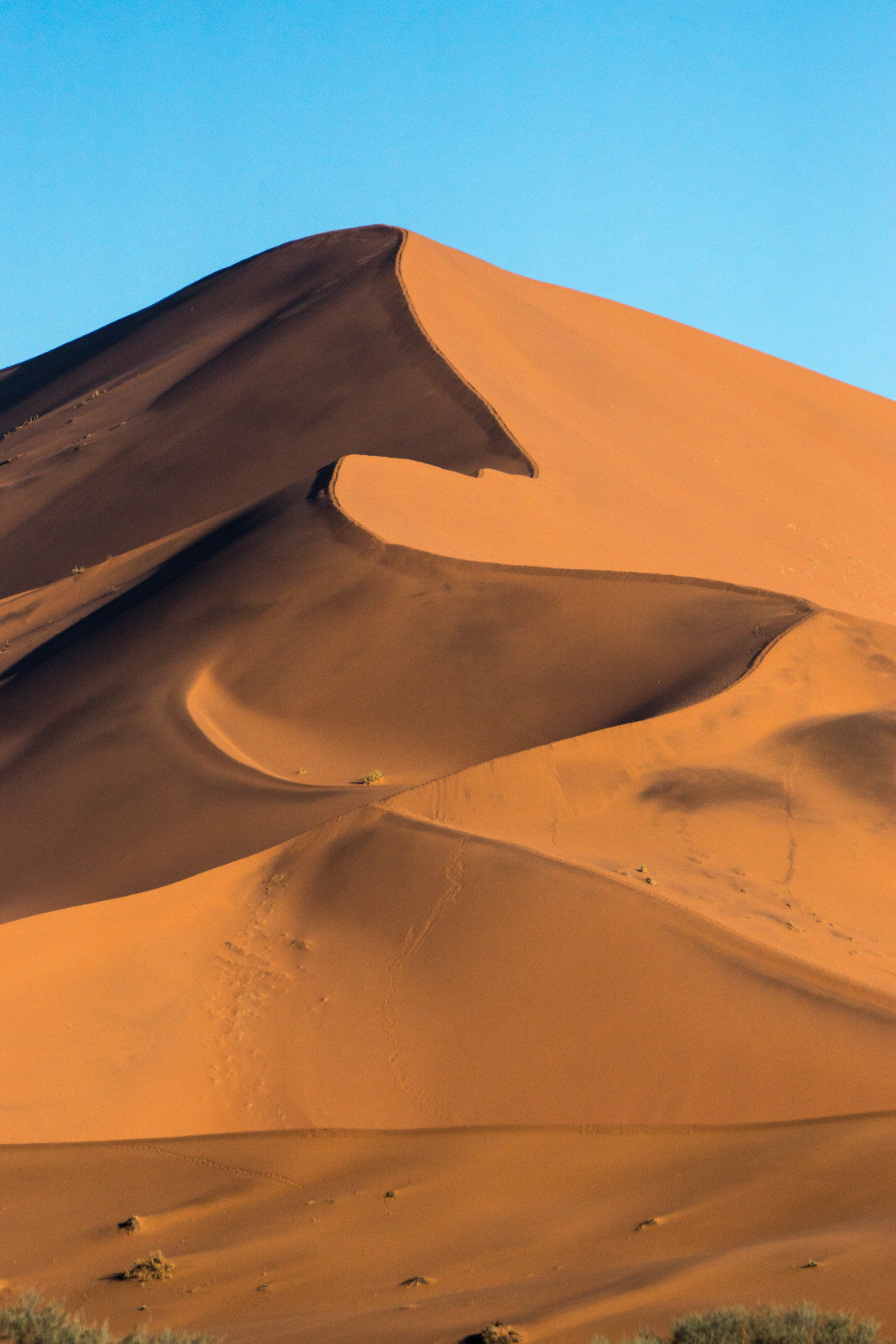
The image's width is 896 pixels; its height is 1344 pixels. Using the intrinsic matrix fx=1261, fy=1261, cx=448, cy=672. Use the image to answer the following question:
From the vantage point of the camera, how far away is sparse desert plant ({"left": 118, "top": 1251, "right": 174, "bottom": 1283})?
18.7 feet

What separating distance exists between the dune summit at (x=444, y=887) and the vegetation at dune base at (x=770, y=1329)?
0.32 m

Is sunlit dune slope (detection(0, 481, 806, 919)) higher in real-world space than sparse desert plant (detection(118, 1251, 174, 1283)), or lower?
higher

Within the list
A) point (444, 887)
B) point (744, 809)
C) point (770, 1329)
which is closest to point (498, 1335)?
point (770, 1329)

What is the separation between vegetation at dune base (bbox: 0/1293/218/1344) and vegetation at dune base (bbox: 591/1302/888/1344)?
5.24 feet

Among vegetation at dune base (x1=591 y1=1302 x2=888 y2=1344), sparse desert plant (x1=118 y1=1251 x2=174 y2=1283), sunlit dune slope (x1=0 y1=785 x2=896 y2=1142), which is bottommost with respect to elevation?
vegetation at dune base (x1=591 y1=1302 x2=888 y2=1344)

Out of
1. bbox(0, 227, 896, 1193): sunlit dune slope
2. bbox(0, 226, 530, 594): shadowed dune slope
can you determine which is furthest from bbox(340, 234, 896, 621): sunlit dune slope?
bbox(0, 226, 530, 594): shadowed dune slope

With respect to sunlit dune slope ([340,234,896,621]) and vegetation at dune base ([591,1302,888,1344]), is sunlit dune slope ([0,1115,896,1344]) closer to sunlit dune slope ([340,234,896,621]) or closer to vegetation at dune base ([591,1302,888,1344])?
vegetation at dune base ([591,1302,888,1344])

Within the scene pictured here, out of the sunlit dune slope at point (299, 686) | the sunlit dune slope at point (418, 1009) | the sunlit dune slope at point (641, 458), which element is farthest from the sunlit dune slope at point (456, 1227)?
the sunlit dune slope at point (641, 458)

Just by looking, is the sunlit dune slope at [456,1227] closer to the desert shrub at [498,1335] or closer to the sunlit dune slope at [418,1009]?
the desert shrub at [498,1335]

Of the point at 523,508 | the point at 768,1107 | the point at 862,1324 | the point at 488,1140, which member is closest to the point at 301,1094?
the point at 488,1140

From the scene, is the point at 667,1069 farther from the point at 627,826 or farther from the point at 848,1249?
the point at 627,826

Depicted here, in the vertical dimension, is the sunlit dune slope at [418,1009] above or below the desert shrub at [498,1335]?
above

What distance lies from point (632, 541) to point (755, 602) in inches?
163

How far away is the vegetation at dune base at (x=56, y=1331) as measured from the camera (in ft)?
15.1
